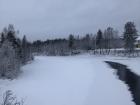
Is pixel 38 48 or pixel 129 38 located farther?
pixel 38 48

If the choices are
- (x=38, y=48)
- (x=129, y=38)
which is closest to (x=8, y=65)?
(x=129, y=38)

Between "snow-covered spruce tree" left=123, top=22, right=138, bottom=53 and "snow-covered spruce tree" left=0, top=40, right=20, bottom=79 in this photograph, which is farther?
"snow-covered spruce tree" left=123, top=22, right=138, bottom=53

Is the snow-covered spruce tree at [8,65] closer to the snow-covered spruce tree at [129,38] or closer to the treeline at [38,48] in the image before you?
the treeline at [38,48]

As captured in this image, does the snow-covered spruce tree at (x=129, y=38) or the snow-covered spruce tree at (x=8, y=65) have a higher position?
the snow-covered spruce tree at (x=129, y=38)

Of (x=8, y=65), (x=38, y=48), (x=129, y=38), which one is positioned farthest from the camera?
(x=38, y=48)

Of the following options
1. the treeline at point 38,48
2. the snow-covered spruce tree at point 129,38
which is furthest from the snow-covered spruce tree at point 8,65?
the snow-covered spruce tree at point 129,38

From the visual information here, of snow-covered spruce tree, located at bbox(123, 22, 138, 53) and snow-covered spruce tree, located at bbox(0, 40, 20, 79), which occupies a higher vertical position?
snow-covered spruce tree, located at bbox(123, 22, 138, 53)

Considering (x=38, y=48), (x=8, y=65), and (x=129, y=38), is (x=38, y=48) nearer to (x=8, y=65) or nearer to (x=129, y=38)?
(x=129, y=38)

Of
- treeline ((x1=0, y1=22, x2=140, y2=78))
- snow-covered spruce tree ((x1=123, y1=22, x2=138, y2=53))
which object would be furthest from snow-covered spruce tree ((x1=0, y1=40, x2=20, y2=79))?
snow-covered spruce tree ((x1=123, y1=22, x2=138, y2=53))

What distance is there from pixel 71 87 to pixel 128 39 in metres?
59.0

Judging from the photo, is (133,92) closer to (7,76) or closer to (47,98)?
(47,98)

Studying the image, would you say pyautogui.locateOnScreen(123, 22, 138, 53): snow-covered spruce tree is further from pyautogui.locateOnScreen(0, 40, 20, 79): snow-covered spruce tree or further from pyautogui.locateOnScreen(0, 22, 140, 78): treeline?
pyautogui.locateOnScreen(0, 40, 20, 79): snow-covered spruce tree

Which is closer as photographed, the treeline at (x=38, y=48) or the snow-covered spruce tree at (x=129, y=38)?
the treeline at (x=38, y=48)

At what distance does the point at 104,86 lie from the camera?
86.6 ft
